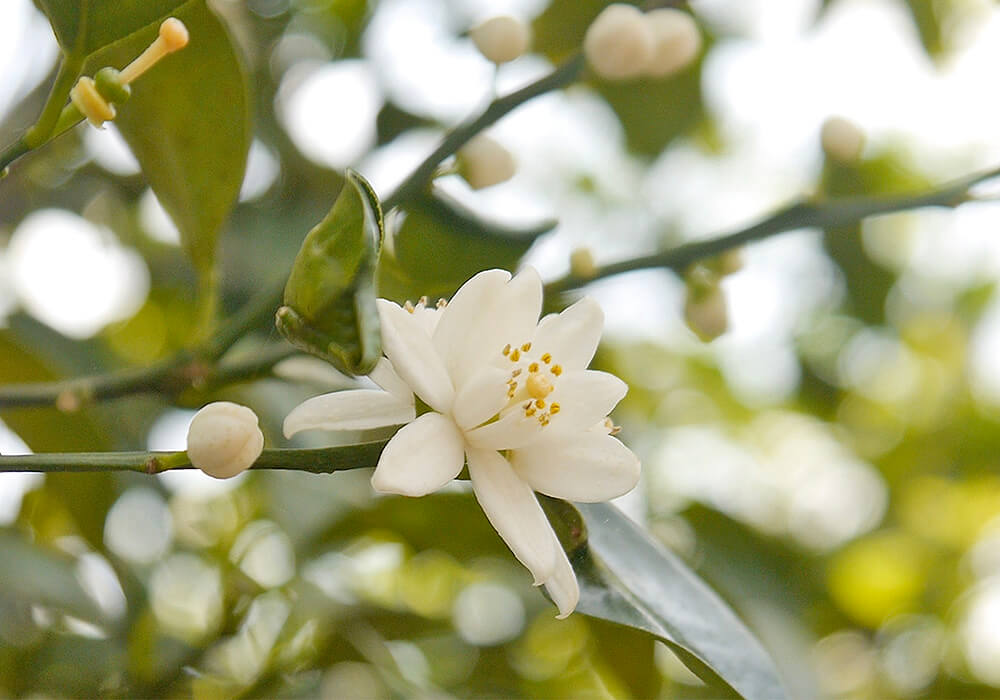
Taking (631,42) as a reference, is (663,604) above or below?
below

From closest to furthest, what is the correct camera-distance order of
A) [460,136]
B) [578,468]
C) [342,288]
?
[342,288], [578,468], [460,136]

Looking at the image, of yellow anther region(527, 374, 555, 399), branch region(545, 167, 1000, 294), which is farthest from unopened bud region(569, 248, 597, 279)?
yellow anther region(527, 374, 555, 399)

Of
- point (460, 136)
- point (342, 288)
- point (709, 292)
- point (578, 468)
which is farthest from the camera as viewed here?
point (709, 292)

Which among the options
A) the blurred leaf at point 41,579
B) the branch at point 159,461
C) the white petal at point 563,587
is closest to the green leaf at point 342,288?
the branch at point 159,461

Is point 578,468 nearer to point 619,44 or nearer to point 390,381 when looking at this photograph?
point 390,381

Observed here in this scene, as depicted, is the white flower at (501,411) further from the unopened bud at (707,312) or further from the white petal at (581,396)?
the unopened bud at (707,312)

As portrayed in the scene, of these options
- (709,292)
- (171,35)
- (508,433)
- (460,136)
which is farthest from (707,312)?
(171,35)
